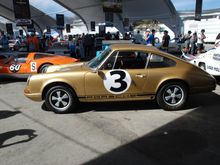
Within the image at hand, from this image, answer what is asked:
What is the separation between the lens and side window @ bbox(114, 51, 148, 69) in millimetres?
5715

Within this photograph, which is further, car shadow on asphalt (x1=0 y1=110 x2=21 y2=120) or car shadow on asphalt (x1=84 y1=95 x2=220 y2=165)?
car shadow on asphalt (x1=0 y1=110 x2=21 y2=120)

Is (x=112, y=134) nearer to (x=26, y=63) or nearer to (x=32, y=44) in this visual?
(x=26, y=63)

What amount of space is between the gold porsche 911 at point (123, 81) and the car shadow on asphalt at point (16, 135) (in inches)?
41.1

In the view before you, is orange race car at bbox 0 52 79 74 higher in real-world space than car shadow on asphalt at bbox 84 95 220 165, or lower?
higher

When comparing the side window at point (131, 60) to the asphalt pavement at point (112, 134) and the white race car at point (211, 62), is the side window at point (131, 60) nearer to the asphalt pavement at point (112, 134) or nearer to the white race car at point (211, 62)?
the asphalt pavement at point (112, 134)

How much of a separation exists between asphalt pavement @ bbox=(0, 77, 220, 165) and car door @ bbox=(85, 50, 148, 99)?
0.46 metres

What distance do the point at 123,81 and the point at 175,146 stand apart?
196cm

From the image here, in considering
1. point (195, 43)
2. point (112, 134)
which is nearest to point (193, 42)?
point (195, 43)

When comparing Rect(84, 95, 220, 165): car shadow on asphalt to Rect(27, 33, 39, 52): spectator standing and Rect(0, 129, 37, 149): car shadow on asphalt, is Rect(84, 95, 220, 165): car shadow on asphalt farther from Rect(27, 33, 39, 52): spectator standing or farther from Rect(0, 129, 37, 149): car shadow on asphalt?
Rect(27, 33, 39, 52): spectator standing

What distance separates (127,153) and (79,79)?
223 centimetres

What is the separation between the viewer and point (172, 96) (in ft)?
19.1

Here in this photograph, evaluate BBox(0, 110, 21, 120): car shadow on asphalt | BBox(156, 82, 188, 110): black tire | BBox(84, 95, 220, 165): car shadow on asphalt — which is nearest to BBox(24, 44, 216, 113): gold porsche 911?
BBox(156, 82, 188, 110): black tire

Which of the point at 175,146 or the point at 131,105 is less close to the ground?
the point at 131,105

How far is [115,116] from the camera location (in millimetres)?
5547
